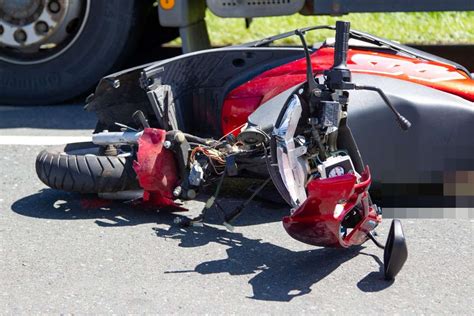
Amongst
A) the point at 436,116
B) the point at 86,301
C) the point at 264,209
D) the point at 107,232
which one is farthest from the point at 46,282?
the point at 436,116

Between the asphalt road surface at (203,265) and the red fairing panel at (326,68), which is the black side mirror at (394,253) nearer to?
the asphalt road surface at (203,265)

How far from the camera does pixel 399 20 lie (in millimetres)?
9445

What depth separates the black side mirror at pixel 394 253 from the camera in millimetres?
4035

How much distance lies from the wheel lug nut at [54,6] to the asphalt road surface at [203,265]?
1878mm

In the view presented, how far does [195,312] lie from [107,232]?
0.95m

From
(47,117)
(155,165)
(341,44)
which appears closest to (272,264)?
(155,165)

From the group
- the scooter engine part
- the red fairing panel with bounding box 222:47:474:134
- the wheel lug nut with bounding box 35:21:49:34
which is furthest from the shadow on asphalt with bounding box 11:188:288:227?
the wheel lug nut with bounding box 35:21:49:34

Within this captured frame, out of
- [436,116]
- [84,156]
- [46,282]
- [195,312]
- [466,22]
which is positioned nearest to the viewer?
[195,312]

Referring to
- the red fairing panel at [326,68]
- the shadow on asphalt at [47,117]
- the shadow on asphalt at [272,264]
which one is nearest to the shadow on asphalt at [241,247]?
the shadow on asphalt at [272,264]

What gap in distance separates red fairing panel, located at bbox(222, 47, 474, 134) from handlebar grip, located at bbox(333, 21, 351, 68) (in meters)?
0.57

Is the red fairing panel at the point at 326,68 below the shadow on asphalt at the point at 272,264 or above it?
above

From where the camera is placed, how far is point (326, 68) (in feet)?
16.1

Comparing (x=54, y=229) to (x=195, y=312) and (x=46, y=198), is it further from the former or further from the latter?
(x=195, y=312)

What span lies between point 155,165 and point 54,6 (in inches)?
95.2
